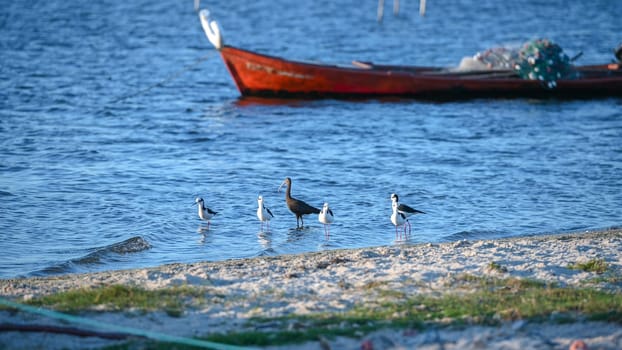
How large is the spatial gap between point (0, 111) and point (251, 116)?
6582 mm

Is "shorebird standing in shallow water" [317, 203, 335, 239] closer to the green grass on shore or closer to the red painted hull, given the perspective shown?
the green grass on shore

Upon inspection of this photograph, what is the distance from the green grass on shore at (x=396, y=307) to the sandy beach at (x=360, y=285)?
0.09 metres

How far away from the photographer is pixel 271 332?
28.8 feet

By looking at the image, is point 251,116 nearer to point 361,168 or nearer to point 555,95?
point 361,168

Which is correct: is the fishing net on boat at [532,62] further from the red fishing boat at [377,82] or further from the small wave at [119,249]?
the small wave at [119,249]

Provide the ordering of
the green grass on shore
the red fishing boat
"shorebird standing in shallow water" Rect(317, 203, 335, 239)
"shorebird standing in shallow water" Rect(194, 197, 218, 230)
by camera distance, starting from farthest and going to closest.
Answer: the red fishing boat, "shorebird standing in shallow water" Rect(194, 197, 218, 230), "shorebird standing in shallow water" Rect(317, 203, 335, 239), the green grass on shore

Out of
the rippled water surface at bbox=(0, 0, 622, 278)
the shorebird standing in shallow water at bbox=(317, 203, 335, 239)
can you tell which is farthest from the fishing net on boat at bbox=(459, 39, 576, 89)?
the shorebird standing in shallow water at bbox=(317, 203, 335, 239)

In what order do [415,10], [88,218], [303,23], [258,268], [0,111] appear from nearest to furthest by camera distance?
[258,268]
[88,218]
[0,111]
[303,23]
[415,10]

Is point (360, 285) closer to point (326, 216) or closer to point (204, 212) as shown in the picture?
point (326, 216)

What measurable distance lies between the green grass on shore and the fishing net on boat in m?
17.0

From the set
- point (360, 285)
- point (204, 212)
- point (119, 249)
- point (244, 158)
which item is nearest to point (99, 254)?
point (119, 249)

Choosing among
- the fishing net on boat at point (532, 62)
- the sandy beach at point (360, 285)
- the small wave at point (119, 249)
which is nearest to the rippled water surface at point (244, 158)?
the small wave at point (119, 249)

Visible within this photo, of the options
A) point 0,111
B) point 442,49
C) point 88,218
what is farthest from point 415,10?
point 88,218

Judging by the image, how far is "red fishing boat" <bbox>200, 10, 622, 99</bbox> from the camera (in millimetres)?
26891
